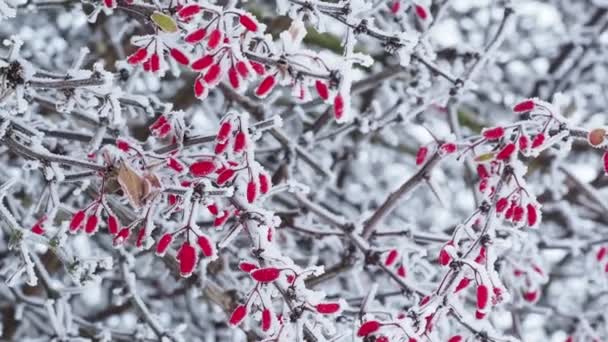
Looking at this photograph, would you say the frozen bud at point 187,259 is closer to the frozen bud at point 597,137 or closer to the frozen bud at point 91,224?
the frozen bud at point 91,224

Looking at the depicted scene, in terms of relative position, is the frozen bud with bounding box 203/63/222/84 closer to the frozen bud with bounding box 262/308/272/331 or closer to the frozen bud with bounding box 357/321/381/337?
the frozen bud with bounding box 262/308/272/331

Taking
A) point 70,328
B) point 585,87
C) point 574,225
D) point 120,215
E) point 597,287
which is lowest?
point 70,328

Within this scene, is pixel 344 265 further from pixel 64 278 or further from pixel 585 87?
pixel 585 87

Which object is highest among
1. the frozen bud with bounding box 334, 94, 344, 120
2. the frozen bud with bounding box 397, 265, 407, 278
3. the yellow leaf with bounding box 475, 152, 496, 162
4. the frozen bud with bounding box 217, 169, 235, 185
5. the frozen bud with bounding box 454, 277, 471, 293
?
the yellow leaf with bounding box 475, 152, 496, 162

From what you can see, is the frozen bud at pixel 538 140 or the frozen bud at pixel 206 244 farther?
the frozen bud at pixel 538 140

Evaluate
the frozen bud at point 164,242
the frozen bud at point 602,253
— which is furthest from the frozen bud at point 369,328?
the frozen bud at point 602,253

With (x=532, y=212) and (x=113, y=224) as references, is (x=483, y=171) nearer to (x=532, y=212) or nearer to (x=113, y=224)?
(x=532, y=212)

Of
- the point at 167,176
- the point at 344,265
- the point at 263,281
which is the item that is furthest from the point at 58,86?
the point at 344,265

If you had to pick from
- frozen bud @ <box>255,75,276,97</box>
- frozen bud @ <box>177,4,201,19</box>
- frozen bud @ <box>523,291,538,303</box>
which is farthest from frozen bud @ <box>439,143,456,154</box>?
frozen bud @ <box>523,291,538,303</box>
